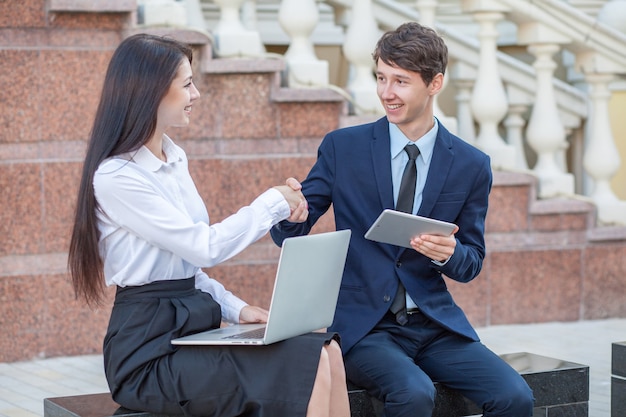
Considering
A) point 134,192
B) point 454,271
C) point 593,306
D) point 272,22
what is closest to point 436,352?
point 454,271

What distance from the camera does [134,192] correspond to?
3.64 meters

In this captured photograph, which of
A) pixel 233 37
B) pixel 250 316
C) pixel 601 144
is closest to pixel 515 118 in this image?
pixel 601 144

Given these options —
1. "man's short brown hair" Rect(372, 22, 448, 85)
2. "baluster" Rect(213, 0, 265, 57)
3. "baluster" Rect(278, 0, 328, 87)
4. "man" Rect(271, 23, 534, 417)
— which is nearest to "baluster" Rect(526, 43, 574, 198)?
"baluster" Rect(278, 0, 328, 87)

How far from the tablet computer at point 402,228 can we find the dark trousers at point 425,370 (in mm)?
366

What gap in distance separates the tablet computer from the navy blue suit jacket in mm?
233

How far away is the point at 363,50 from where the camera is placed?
263 inches

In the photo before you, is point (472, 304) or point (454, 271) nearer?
point (454, 271)

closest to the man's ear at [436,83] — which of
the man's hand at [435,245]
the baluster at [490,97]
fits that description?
the man's hand at [435,245]

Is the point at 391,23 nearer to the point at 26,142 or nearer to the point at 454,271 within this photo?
the point at 26,142

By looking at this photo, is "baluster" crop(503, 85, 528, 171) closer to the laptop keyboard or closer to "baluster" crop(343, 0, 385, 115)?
"baluster" crop(343, 0, 385, 115)

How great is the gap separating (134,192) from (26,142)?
2.56 m

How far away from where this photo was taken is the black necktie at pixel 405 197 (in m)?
4.14

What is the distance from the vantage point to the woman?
11.8 ft

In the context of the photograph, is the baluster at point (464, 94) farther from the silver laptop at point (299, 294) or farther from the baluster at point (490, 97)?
the silver laptop at point (299, 294)
